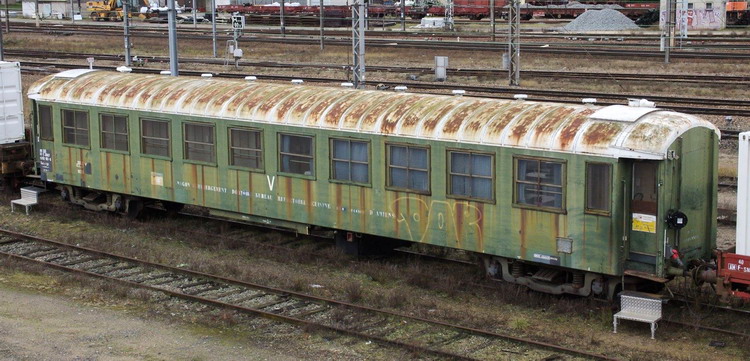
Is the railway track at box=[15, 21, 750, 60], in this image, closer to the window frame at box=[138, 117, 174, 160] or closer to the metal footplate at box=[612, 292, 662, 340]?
the window frame at box=[138, 117, 174, 160]

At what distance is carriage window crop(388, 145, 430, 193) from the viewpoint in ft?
53.0

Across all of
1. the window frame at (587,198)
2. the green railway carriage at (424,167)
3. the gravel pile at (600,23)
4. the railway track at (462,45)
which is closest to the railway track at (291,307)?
the green railway carriage at (424,167)

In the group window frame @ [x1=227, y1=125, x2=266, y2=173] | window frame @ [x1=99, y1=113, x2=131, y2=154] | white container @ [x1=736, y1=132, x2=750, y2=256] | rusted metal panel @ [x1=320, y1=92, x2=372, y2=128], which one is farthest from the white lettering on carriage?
white container @ [x1=736, y1=132, x2=750, y2=256]

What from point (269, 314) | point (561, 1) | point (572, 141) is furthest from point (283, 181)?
point (561, 1)

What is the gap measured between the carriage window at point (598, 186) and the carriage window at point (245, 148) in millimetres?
6386

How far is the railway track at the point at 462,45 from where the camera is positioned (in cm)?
4588

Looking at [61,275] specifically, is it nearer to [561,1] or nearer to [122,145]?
[122,145]

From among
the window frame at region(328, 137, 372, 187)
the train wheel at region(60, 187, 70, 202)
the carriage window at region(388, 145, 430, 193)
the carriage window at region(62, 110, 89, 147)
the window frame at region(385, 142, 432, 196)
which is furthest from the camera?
the train wheel at region(60, 187, 70, 202)

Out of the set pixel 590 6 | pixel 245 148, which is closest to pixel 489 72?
pixel 245 148

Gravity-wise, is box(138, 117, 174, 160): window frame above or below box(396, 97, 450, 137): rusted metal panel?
below

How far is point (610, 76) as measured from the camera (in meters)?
38.7

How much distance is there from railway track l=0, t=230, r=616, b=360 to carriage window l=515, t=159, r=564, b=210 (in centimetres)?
226

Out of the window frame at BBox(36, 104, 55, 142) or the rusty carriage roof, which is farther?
the window frame at BBox(36, 104, 55, 142)

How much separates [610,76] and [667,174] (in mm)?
25514
